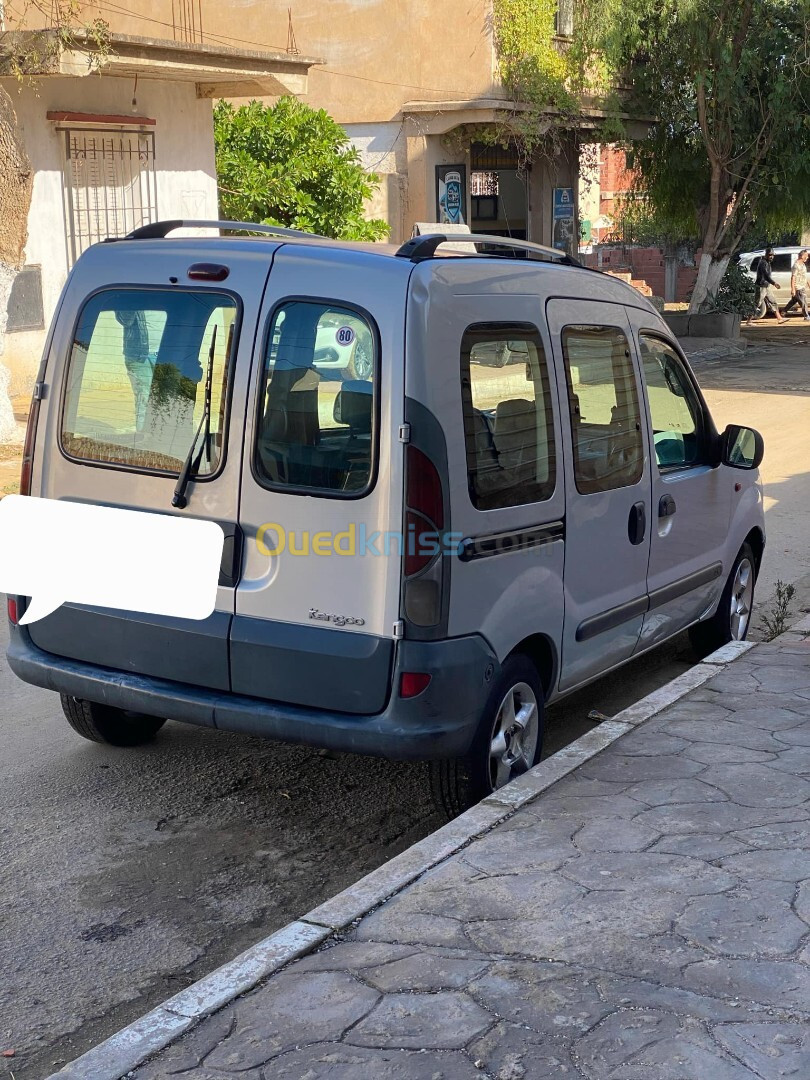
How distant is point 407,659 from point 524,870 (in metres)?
Answer: 0.74

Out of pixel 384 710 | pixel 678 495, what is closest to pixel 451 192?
pixel 678 495

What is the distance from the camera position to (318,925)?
3588 millimetres

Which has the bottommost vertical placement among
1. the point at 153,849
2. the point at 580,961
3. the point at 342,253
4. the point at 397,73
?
the point at 153,849

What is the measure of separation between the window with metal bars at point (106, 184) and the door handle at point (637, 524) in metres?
11.2

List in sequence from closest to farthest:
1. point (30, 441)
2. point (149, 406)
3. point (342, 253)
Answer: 1. point (342, 253)
2. point (149, 406)
3. point (30, 441)

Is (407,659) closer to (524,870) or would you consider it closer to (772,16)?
(524,870)

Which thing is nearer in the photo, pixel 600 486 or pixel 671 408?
pixel 600 486

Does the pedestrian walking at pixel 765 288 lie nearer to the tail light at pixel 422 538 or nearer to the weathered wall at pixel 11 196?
the weathered wall at pixel 11 196

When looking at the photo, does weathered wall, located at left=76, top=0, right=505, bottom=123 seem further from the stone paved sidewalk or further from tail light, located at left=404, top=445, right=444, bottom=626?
the stone paved sidewalk

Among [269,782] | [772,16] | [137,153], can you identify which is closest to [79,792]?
[269,782]

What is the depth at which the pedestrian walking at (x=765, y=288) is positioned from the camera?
102ft

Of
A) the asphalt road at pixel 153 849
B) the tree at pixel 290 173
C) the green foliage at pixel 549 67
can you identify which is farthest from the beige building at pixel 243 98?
the asphalt road at pixel 153 849

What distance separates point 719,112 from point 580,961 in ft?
74.4

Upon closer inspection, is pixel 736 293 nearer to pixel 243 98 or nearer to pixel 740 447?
pixel 243 98
